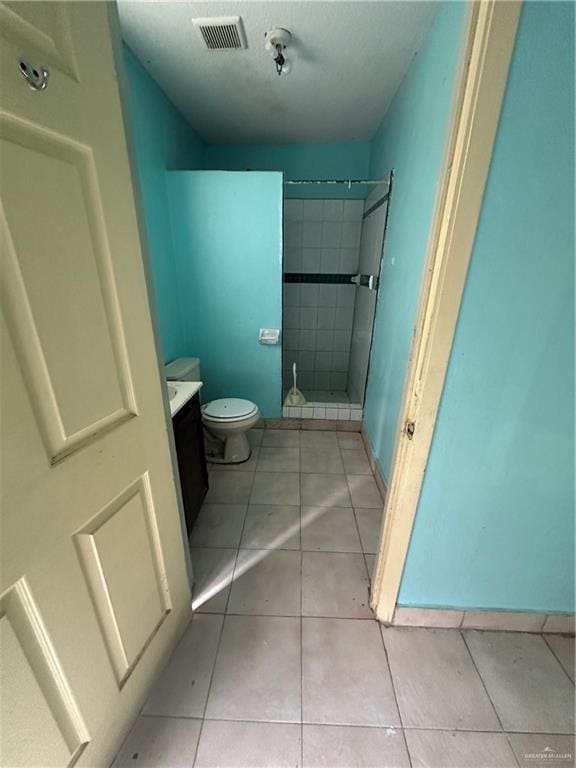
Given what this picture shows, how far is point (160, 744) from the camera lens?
2.82 feet

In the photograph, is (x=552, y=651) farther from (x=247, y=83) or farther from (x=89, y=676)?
(x=247, y=83)

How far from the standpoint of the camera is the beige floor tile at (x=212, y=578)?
Result: 4.04 feet

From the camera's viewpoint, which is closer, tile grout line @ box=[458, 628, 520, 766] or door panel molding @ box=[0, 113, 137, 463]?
door panel molding @ box=[0, 113, 137, 463]

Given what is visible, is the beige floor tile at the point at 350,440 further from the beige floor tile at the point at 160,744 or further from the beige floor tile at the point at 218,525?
the beige floor tile at the point at 160,744

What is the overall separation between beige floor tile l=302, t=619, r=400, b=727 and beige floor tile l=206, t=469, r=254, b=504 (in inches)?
30.6

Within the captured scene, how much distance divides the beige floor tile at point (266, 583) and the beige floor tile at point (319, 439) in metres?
0.99

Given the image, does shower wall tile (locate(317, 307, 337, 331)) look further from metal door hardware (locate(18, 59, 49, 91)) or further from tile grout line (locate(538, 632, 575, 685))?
metal door hardware (locate(18, 59, 49, 91))

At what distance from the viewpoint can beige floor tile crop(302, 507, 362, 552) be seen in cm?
150

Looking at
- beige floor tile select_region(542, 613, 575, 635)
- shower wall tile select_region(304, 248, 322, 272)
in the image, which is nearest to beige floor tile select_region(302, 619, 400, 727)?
beige floor tile select_region(542, 613, 575, 635)

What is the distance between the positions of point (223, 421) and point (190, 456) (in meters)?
0.45

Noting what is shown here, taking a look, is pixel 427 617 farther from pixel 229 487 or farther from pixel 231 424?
pixel 231 424

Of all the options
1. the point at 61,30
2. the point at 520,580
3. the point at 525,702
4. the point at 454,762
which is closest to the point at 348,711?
the point at 454,762

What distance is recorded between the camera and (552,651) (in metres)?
1.10

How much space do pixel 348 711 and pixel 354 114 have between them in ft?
10.4
